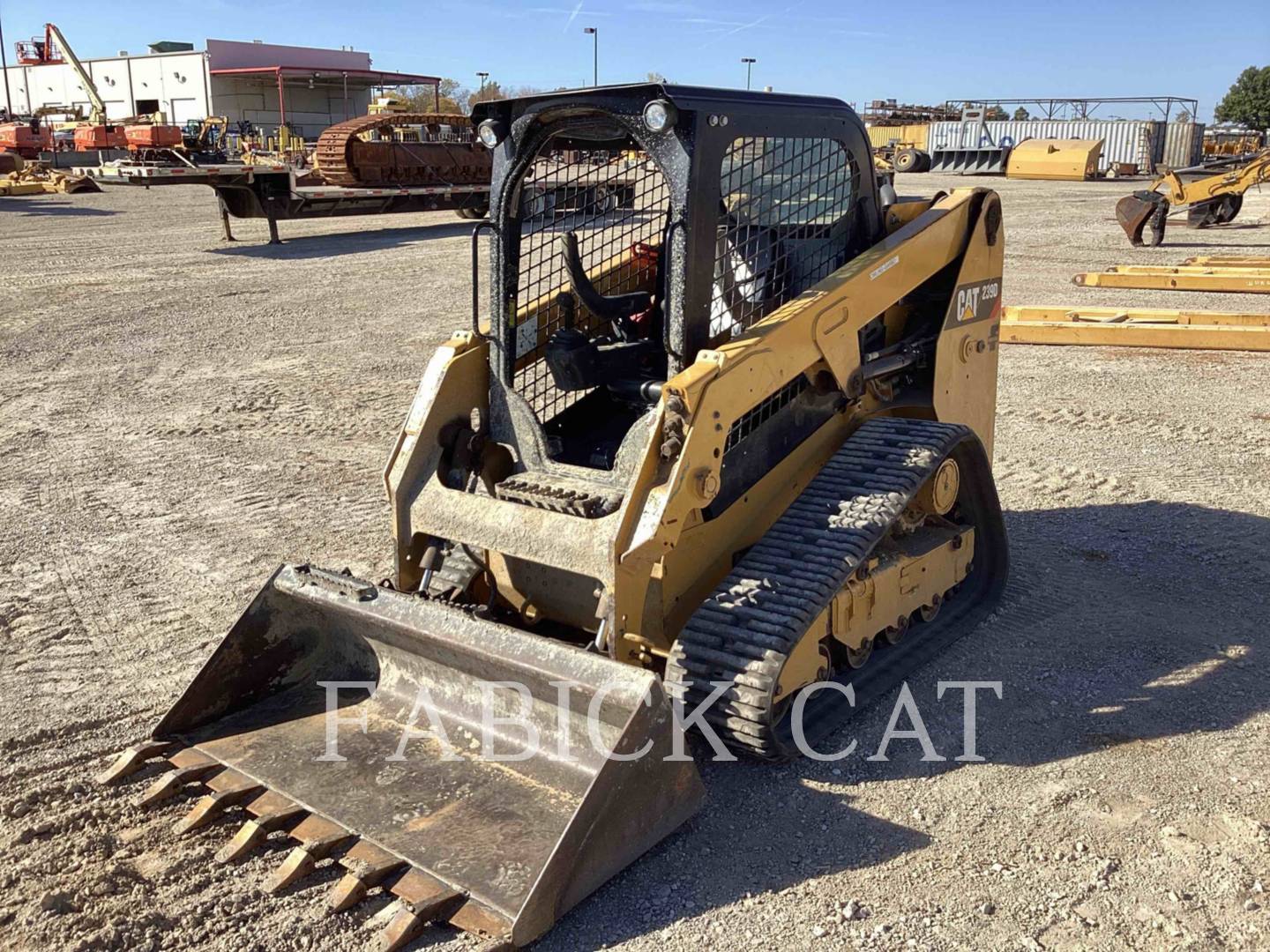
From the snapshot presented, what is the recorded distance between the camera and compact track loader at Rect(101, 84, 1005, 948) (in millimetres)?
3342

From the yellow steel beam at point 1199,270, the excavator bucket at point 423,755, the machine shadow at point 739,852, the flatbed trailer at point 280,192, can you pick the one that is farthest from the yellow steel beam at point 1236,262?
the excavator bucket at point 423,755

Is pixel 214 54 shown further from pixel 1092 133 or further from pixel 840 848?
pixel 840 848

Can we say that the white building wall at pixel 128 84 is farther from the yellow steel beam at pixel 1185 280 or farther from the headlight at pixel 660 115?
the headlight at pixel 660 115

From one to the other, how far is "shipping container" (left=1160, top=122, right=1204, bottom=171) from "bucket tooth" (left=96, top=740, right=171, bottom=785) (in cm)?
4097

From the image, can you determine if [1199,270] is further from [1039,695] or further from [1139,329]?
[1039,695]

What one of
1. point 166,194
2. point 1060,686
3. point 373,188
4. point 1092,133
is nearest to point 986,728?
point 1060,686

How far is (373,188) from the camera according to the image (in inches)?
801

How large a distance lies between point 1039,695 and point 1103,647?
1.94ft

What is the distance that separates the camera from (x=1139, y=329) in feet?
34.4

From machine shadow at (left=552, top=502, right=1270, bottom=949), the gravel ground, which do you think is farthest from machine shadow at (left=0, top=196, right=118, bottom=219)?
machine shadow at (left=552, top=502, right=1270, bottom=949)

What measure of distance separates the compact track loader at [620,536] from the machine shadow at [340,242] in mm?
11923

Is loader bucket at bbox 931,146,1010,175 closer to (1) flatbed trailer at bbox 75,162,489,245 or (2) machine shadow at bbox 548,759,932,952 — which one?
(1) flatbed trailer at bbox 75,162,489,245

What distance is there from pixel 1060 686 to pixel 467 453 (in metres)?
2.42

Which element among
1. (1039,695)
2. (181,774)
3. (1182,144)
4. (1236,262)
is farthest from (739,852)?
(1182,144)
